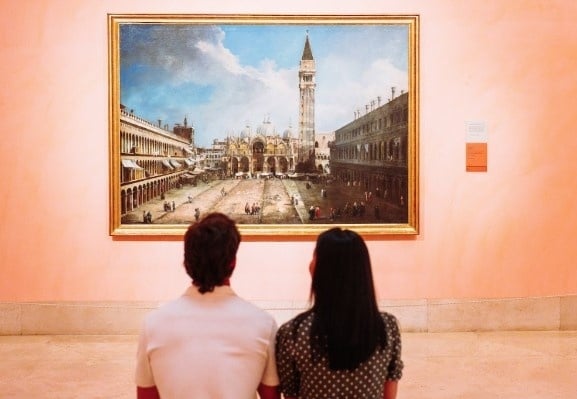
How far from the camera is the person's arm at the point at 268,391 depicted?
3.57 meters

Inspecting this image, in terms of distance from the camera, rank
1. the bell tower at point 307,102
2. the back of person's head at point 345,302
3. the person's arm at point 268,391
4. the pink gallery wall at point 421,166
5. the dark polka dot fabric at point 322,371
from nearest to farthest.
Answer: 1. the back of person's head at point 345,302
2. the dark polka dot fabric at point 322,371
3. the person's arm at point 268,391
4. the pink gallery wall at point 421,166
5. the bell tower at point 307,102

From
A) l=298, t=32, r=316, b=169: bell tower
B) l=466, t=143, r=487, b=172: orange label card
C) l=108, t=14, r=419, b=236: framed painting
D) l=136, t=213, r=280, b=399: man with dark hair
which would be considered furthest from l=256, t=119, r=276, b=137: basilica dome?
l=136, t=213, r=280, b=399: man with dark hair

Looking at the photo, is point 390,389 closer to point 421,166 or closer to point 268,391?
point 268,391

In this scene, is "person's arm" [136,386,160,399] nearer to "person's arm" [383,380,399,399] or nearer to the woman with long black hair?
the woman with long black hair

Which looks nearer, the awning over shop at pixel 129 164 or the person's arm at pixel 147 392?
the person's arm at pixel 147 392

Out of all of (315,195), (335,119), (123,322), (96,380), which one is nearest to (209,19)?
(335,119)

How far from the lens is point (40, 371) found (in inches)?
297

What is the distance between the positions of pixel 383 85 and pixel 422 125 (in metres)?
0.75

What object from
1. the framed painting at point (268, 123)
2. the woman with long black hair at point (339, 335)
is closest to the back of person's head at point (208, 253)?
the woman with long black hair at point (339, 335)

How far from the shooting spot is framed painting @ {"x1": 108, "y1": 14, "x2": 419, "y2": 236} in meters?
9.10

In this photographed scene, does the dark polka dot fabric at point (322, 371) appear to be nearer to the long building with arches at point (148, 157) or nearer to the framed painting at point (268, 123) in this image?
the framed painting at point (268, 123)

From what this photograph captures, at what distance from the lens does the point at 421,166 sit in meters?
9.23

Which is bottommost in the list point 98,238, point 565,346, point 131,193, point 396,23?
point 565,346

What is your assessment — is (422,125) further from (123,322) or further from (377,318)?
(377,318)
